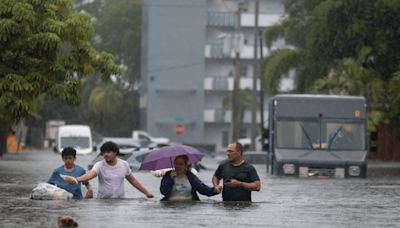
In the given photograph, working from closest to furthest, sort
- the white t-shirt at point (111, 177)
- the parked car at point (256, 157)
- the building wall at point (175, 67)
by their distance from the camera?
the white t-shirt at point (111, 177)
the parked car at point (256, 157)
the building wall at point (175, 67)

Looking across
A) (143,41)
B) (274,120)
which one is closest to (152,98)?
(143,41)

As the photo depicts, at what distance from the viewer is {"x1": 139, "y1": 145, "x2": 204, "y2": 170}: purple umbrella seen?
36.3ft

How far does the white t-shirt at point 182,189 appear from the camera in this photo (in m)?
11.1

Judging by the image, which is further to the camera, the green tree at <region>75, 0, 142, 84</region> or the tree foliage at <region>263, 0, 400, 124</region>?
the green tree at <region>75, 0, 142, 84</region>

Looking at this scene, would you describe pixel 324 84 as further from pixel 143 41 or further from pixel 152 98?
pixel 143 41

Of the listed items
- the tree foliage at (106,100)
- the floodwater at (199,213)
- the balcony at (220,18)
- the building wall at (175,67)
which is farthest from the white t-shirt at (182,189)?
the tree foliage at (106,100)

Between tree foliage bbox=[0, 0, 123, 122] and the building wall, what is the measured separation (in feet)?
155

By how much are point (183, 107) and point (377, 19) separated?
36.4 metres

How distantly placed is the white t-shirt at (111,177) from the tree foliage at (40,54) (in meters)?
7.94

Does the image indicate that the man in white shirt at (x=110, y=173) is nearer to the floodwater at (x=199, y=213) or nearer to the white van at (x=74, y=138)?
→ the floodwater at (x=199, y=213)

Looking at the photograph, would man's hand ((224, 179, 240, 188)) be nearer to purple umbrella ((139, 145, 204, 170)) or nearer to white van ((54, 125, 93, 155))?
purple umbrella ((139, 145, 204, 170))

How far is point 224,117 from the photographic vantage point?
71.2 m

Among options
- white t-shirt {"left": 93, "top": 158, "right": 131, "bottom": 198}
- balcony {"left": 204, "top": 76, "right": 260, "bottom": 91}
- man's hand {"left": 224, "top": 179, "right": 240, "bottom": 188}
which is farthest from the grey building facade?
man's hand {"left": 224, "top": 179, "right": 240, "bottom": 188}

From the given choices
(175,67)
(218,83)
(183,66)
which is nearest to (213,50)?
(218,83)
